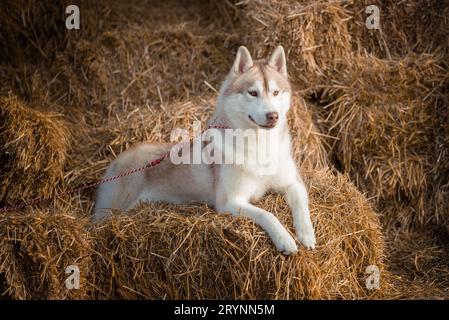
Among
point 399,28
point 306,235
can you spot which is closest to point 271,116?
point 306,235

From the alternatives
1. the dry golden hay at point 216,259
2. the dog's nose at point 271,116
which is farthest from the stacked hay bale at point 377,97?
the dog's nose at point 271,116

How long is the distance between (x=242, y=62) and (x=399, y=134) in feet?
5.54

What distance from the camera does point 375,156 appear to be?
18.3 ft

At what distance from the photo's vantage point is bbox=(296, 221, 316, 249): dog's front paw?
13.6 ft

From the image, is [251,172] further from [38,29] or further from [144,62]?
[38,29]

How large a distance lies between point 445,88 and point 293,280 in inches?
101

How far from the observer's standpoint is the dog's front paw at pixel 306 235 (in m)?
4.15

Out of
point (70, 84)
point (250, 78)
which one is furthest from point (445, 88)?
point (70, 84)

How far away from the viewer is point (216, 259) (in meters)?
4.12

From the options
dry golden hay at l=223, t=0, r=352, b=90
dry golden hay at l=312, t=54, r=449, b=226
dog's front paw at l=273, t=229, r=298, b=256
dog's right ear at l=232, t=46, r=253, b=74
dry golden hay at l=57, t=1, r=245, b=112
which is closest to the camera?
dog's front paw at l=273, t=229, r=298, b=256

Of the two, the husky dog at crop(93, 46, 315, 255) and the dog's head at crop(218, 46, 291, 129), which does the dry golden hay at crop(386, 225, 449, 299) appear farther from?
the dog's head at crop(218, 46, 291, 129)

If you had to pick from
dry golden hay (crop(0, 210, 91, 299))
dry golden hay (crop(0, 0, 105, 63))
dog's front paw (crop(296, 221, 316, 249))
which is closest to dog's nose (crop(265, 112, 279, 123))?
dog's front paw (crop(296, 221, 316, 249))

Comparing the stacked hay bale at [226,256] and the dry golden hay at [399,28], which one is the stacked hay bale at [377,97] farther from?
the stacked hay bale at [226,256]

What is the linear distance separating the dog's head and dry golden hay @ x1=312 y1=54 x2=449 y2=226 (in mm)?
1111
